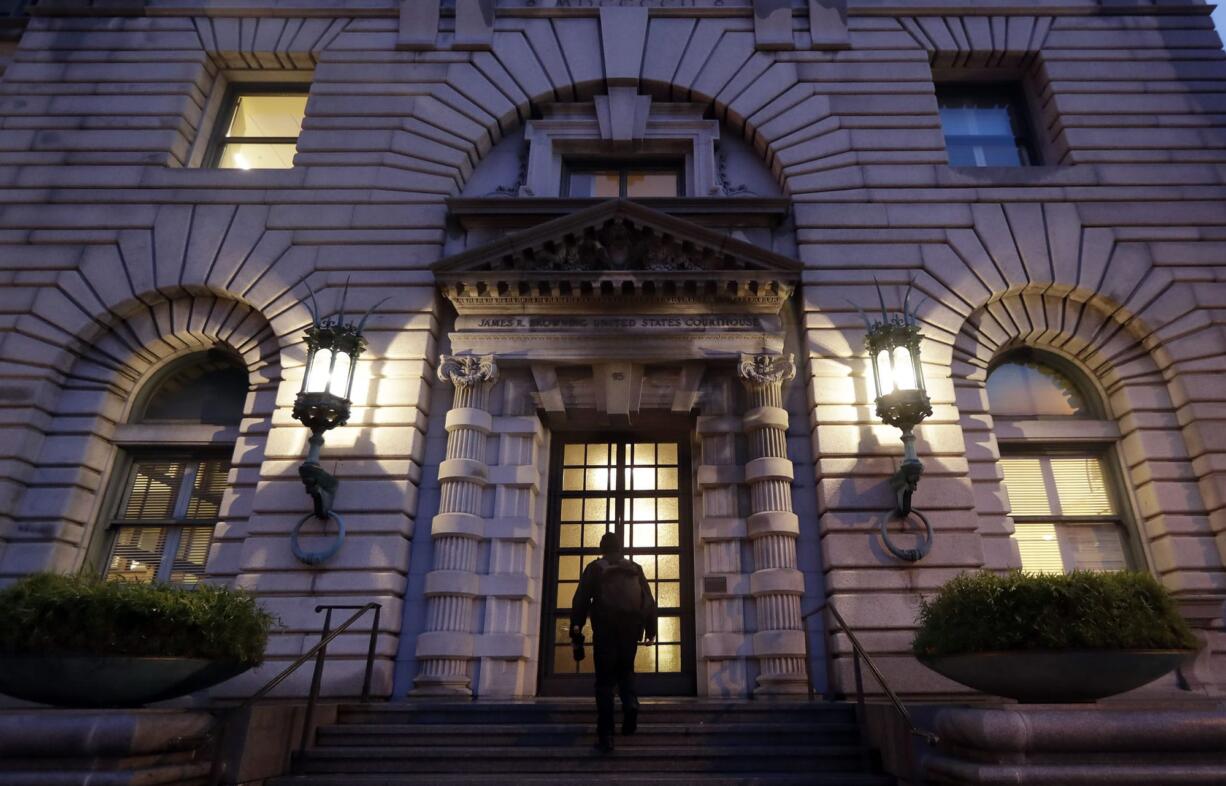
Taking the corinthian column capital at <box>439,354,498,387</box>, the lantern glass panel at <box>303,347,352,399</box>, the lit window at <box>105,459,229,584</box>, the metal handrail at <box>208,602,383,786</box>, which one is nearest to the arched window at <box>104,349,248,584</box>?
the lit window at <box>105,459,229,584</box>

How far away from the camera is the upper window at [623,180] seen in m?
13.3

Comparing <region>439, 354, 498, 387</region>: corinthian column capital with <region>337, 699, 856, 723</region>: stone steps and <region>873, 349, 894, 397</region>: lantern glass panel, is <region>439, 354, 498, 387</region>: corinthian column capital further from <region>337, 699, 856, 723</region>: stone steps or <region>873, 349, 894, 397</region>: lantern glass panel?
<region>873, 349, 894, 397</region>: lantern glass panel

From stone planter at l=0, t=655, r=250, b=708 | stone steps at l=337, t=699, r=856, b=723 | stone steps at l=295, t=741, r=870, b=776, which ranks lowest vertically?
stone steps at l=295, t=741, r=870, b=776

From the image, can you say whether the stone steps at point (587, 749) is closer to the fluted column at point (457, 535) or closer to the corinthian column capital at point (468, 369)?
the fluted column at point (457, 535)

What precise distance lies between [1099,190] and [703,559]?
903 cm

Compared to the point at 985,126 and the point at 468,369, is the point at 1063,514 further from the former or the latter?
the point at 468,369

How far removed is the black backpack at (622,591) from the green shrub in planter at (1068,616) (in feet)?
9.38

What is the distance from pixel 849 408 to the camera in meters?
10.5

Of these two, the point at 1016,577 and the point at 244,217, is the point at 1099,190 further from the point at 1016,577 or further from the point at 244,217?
the point at 244,217

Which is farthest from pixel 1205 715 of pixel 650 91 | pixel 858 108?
pixel 650 91

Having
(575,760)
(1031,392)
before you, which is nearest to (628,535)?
(575,760)

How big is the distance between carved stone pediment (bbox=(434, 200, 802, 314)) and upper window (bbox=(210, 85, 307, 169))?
5.27 meters

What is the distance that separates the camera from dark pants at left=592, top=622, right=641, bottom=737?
6789 mm

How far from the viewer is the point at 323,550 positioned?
9.77 m
